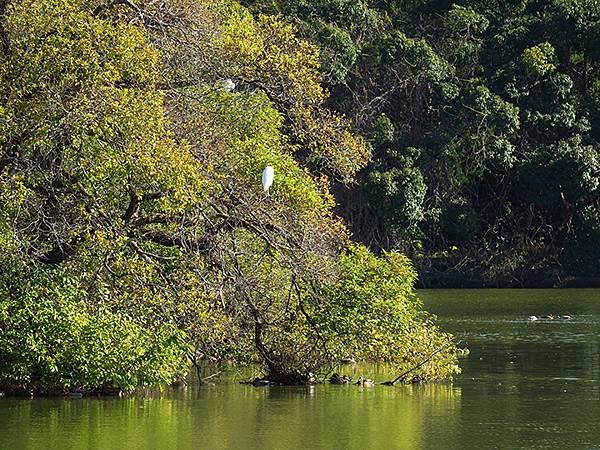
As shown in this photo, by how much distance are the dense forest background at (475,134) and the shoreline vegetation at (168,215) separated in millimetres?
26967

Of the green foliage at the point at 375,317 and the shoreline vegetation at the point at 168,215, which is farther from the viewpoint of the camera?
A: the green foliage at the point at 375,317

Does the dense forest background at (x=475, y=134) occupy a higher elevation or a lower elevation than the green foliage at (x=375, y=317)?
higher

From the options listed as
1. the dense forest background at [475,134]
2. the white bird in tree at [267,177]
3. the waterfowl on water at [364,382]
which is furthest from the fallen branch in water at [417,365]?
the dense forest background at [475,134]

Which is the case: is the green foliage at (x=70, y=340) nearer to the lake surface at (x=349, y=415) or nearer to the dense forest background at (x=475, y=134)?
the lake surface at (x=349, y=415)

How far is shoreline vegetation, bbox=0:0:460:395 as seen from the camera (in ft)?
59.3

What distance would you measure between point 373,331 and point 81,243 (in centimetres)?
417

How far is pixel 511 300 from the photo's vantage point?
4156 centimetres

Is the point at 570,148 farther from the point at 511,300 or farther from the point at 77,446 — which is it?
the point at 77,446

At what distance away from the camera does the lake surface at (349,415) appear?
15.7 meters

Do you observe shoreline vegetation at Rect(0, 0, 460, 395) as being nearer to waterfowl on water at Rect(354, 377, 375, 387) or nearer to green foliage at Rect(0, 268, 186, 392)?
green foliage at Rect(0, 268, 186, 392)

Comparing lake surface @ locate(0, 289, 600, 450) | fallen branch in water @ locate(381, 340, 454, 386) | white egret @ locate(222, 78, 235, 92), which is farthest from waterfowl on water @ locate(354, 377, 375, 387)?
white egret @ locate(222, 78, 235, 92)

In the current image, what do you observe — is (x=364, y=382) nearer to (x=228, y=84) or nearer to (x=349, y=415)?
(x=349, y=415)

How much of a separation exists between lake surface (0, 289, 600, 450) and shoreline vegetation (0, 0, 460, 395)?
54 cm

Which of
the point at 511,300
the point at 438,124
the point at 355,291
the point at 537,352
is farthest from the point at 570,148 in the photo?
the point at 355,291
